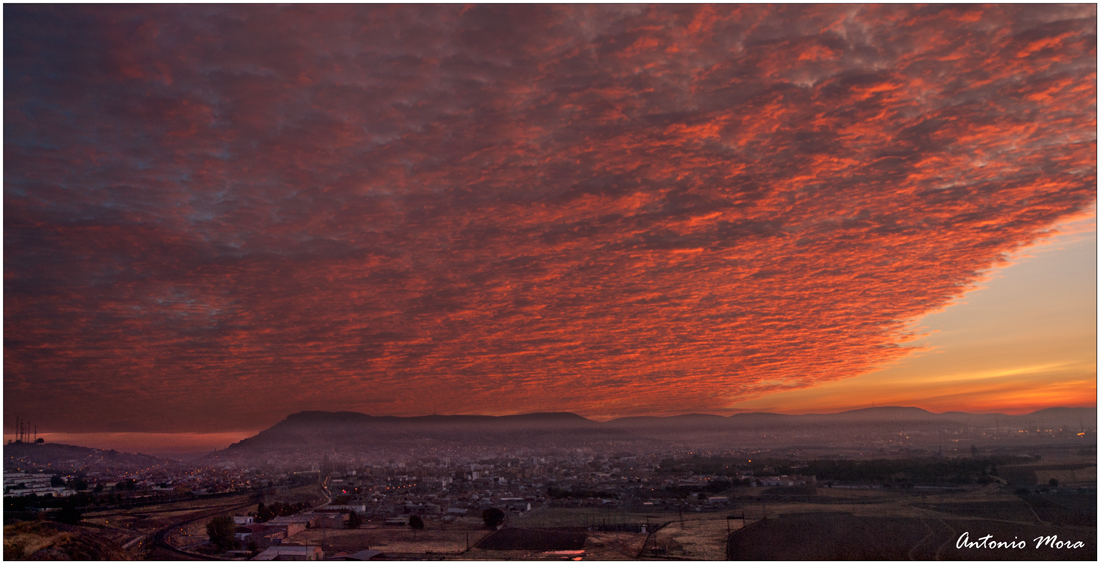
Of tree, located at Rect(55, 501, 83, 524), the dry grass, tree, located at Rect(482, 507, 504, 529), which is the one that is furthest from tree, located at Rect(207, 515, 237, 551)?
tree, located at Rect(482, 507, 504, 529)

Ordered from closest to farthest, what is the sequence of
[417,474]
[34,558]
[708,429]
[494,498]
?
1. [34,558]
2. [494,498]
3. [417,474]
4. [708,429]

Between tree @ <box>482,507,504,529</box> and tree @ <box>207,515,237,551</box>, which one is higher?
tree @ <box>207,515,237,551</box>

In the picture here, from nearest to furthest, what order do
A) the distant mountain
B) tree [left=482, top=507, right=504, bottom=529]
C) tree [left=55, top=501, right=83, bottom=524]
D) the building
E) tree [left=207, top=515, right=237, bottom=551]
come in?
the building → tree [left=207, top=515, right=237, bottom=551] → tree [left=55, top=501, right=83, bottom=524] → tree [left=482, top=507, right=504, bottom=529] → the distant mountain

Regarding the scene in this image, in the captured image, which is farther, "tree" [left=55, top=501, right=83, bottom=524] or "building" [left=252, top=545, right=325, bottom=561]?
"tree" [left=55, top=501, right=83, bottom=524]

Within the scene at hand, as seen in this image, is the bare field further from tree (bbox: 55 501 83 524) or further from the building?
tree (bbox: 55 501 83 524)

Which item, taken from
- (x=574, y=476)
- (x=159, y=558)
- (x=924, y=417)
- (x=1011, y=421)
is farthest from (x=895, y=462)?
(x=159, y=558)

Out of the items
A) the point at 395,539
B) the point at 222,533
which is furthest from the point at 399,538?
the point at 222,533

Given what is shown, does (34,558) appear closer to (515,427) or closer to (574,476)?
(574,476)
